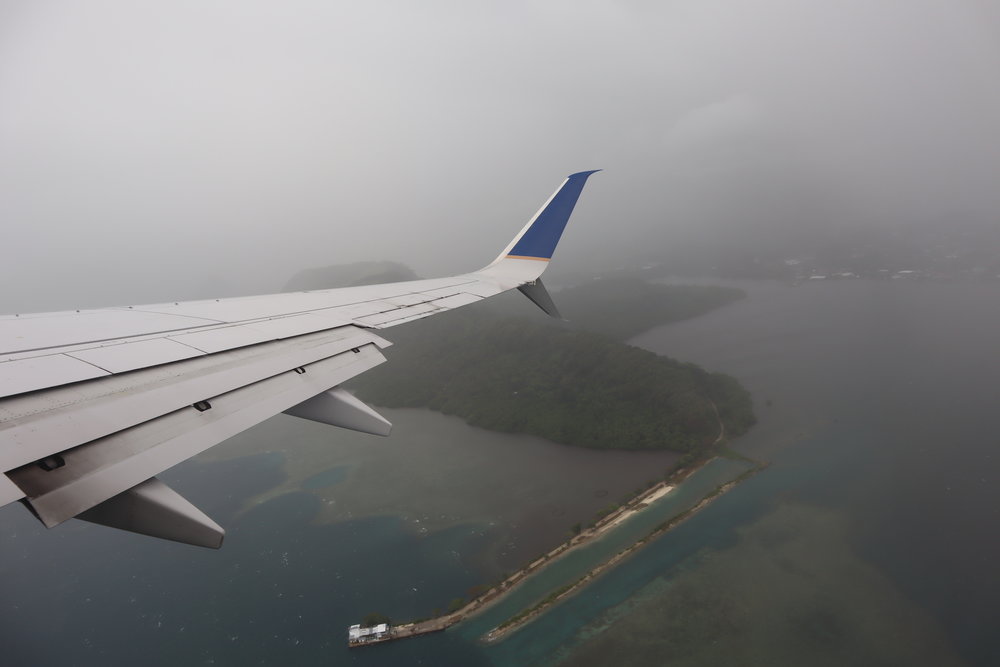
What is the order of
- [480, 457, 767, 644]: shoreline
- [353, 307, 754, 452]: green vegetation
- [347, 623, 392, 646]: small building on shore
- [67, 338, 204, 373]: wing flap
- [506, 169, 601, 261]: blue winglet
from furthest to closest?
[353, 307, 754, 452]: green vegetation < [347, 623, 392, 646]: small building on shore < [480, 457, 767, 644]: shoreline < [506, 169, 601, 261]: blue winglet < [67, 338, 204, 373]: wing flap

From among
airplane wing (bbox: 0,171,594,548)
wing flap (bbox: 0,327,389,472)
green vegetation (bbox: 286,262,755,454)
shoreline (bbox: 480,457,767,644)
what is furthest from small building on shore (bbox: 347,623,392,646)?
green vegetation (bbox: 286,262,755,454)

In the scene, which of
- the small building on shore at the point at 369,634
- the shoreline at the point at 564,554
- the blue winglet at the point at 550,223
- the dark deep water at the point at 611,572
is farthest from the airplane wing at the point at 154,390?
the small building on shore at the point at 369,634

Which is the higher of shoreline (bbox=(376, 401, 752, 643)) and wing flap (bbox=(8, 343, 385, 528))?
wing flap (bbox=(8, 343, 385, 528))

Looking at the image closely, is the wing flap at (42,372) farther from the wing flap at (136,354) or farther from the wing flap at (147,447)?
the wing flap at (147,447)

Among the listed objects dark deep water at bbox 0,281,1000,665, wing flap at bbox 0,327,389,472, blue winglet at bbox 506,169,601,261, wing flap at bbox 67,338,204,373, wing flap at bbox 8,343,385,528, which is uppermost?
blue winglet at bbox 506,169,601,261

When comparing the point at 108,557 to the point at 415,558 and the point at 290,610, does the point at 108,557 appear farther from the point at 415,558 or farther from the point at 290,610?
the point at 415,558

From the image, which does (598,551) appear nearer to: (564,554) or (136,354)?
(564,554)

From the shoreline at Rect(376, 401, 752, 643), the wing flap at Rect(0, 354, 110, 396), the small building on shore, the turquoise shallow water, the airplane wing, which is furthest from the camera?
the turquoise shallow water

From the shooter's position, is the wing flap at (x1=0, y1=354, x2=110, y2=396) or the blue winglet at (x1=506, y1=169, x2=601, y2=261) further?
the blue winglet at (x1=506, y1=169, x2=601, y2=261)

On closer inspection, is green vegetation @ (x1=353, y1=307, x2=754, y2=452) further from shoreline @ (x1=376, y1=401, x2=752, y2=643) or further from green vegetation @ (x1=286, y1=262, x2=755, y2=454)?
shoreline @ (x1=376, y1=401, x2=752, y2=643)
